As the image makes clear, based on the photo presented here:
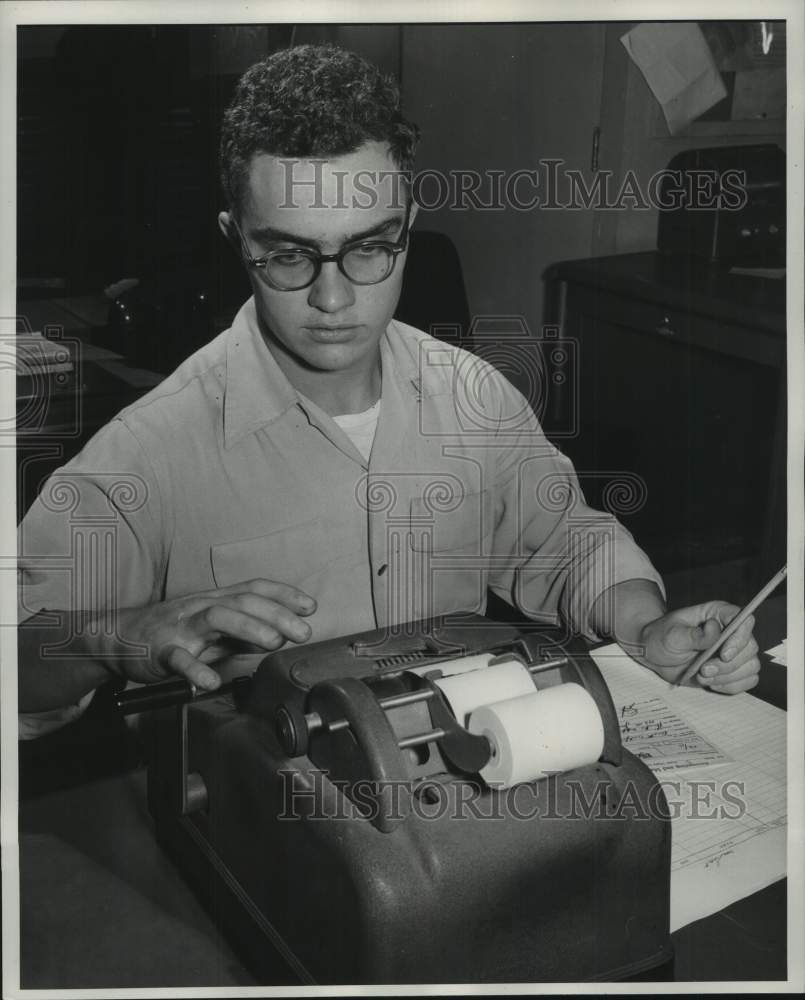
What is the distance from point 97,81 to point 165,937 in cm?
107

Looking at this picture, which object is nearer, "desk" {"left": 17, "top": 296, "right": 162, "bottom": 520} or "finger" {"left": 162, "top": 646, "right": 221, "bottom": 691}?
"finger" {"left": 162, "top": 646, "right": 221, "bottom": 691}

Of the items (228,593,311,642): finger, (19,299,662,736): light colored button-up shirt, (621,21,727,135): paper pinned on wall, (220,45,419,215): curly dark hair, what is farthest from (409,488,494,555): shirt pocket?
(621,21,727,135): paper pinned on wall

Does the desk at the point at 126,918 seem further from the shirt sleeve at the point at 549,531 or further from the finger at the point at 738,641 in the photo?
the shirt sleeve at the point at 549,531

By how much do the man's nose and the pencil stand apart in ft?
2.18

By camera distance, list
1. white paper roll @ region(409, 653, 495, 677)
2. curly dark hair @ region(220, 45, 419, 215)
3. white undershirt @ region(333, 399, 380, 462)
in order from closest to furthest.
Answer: white paper roll @ region(409, 653, 495, 677)
curly dark hair @ region(220, 45, 419, 215)
white undershirt @ region(333, 399, 380, 462)

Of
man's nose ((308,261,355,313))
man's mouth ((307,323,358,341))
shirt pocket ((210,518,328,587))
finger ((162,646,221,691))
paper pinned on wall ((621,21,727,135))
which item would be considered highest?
paper pinned on wall ((621,21,727,135))

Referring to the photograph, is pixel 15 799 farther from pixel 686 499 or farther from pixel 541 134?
pixel 541 134

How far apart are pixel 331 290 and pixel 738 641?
742 millimetres

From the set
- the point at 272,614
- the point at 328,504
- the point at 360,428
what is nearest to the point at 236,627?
the point at 272,614

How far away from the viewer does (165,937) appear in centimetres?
115

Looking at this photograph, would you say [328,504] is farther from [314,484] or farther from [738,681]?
[738,681]

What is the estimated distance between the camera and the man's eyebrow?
1265 mm

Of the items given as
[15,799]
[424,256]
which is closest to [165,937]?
[15,799]

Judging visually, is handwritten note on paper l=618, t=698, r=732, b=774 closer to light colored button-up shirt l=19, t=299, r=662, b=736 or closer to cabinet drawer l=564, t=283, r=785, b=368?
light colored button-up shirt l=19, t=299, r=662, b=736
